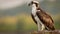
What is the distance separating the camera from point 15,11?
7.14m

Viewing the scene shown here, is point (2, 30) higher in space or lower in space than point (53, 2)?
lower

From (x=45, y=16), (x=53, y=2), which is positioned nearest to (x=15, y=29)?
(x=53, y=2)

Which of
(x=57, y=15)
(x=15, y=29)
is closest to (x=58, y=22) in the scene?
(x=57, y=15)

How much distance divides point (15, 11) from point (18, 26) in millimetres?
362

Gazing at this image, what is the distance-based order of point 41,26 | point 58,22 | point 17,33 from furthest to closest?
point 17,33 < point 58,22 < point 41,26

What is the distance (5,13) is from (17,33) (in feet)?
2.29

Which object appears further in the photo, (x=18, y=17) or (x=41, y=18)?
(x=18, y=17)

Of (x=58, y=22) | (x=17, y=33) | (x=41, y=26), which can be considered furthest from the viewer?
(x=17, y=33)

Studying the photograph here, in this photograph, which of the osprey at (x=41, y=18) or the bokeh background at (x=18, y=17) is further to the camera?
the bokeh background at (x=18, y=17)

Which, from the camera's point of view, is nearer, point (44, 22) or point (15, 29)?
point (44, 22)

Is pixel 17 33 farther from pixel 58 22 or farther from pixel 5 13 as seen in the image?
pixel 58 22

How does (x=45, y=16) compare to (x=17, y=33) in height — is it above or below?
above

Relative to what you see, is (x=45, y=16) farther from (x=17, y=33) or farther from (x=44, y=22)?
(x=17, y=33)

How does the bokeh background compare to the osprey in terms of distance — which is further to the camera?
the bokeh background
